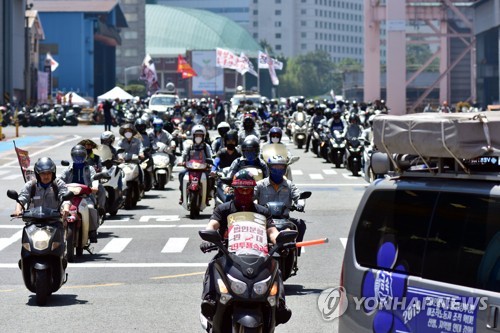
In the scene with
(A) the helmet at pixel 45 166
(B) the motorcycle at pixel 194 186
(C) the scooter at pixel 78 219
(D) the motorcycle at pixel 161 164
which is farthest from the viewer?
(D) the motorcycle at pixel 161 164

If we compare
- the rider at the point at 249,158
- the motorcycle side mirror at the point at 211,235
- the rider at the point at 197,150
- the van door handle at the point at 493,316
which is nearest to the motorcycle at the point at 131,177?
the rider at the point at 197,150

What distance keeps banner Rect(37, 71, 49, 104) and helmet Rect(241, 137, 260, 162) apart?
315 ft

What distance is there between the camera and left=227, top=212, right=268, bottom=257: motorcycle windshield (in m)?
10.1

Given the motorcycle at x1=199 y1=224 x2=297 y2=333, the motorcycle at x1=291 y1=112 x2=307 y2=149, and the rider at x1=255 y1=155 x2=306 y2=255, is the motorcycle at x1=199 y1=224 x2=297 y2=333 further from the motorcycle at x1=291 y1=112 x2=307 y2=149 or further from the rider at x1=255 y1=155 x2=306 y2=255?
the motorcycle at x1=291 y1=112 x2=307 y2=149

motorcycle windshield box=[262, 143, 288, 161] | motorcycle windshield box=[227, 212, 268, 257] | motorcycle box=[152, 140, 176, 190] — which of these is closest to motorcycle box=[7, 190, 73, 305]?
motorcycle windshield box=[227, 212, 268, 257]

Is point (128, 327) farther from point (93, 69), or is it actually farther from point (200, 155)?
point (93, 69)

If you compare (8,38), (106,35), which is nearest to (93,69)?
(106,35)

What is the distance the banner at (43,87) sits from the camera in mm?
114375

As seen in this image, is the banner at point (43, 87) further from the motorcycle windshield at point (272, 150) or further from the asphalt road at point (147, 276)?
the motorcycle windshield at point (272, 150)

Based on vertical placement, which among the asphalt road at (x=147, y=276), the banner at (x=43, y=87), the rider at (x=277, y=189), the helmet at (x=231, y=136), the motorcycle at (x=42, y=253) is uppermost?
the banner at (x=43, y=87)

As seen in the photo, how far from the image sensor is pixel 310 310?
13.3m

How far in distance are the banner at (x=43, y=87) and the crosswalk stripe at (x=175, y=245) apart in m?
94.3

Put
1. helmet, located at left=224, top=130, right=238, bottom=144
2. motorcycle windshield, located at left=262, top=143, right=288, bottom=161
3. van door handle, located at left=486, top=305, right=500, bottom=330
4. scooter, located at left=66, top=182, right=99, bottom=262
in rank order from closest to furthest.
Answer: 1. van door handle, located at left=486, top=305, right=500, bottom=330
2. scooter, located at left=66, top=182, right=99, bottom=262
3. motorcycle windshield, located at left=262, top=143, right=288, bottom=161
4. helmet, located at left=224, top=130, right=238, bottom=144

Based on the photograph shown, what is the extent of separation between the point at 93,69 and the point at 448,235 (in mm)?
142808
